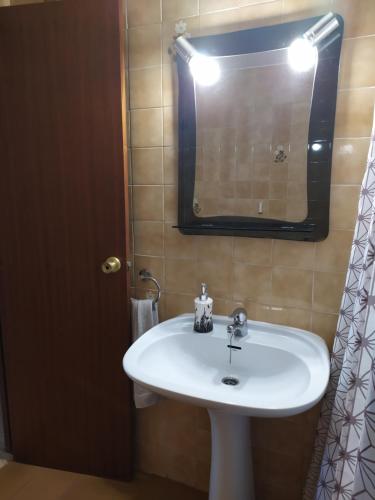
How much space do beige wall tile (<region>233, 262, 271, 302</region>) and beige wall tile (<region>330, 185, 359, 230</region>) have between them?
293mm

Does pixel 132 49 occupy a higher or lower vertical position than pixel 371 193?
higher

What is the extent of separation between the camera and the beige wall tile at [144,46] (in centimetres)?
131

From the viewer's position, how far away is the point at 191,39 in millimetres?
1250

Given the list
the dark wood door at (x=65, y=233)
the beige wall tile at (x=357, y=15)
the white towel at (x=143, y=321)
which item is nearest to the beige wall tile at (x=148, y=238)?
the dark wood door at (x=65, y=233)

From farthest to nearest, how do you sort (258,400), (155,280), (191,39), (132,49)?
(155,280) → (132,49) → (191,39) → (258,400)

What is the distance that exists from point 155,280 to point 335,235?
2.40ft

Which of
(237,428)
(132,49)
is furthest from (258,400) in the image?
(132,49)

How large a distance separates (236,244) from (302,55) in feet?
2.21

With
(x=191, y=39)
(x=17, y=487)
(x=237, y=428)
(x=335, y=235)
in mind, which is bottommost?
(x=17, y=487)

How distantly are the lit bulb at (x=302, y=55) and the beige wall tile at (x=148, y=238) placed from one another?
75 cm

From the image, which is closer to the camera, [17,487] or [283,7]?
[283,7]

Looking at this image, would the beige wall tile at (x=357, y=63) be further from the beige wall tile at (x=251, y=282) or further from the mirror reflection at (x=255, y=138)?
the beige wall tile at (x=251, y=282)

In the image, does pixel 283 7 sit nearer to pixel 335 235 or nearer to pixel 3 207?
pixel 335 235

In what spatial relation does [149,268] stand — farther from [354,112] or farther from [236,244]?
[354,112]
